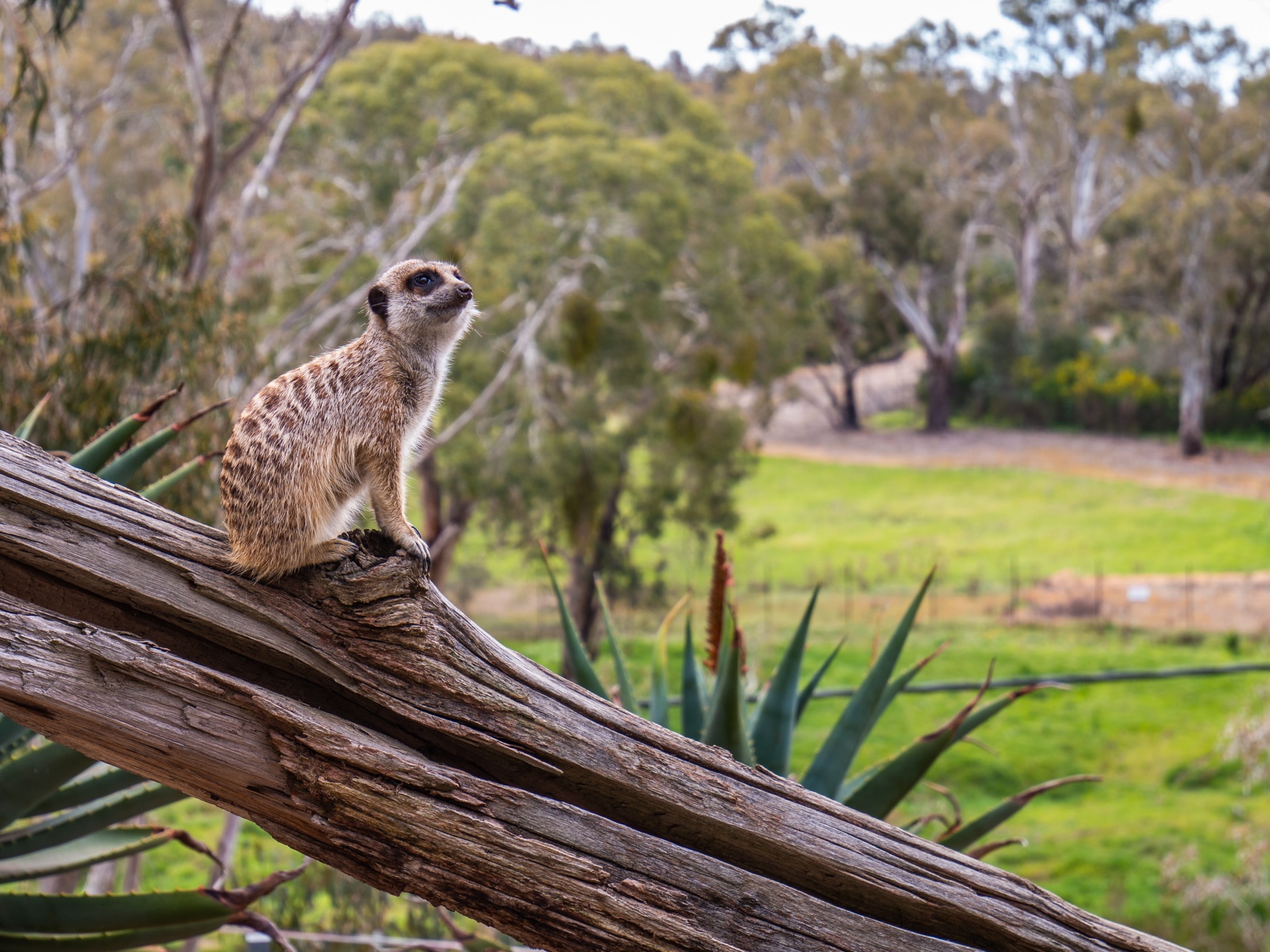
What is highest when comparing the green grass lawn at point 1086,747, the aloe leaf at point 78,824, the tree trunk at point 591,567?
the aloe leaf at point 78,824

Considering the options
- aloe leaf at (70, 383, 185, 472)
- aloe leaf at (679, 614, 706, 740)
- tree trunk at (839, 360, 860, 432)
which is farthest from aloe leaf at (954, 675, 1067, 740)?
tree trunk at (839, 360, 860, 432)

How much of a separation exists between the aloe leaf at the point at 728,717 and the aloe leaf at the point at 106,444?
120 centimetres

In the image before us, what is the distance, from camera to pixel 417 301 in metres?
2.10

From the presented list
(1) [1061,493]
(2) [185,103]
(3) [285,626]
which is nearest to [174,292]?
(3) [285,626]

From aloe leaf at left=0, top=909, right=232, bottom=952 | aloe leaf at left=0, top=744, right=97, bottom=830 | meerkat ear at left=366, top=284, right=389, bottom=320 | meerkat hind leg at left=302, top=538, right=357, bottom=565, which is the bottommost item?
aloe leaf at left=0, top=909, right=232, bottom=952

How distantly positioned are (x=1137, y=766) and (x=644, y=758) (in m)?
13.3

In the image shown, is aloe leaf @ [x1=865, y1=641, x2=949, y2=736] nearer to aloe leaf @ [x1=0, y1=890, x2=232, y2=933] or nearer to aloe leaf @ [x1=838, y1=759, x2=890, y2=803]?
aloe leaf @ [x1=838, y1=759, x2=890, y2=803]

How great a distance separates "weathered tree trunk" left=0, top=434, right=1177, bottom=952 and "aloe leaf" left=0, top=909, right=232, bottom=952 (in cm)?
72

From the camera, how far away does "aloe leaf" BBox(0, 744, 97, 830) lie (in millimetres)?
2000

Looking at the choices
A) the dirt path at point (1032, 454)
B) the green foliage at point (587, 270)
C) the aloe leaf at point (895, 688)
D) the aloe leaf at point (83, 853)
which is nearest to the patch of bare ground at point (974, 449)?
the dirt path at point (1032, 454)

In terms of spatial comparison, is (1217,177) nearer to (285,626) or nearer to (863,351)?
(863,351)

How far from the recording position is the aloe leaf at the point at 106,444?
7.23 ft

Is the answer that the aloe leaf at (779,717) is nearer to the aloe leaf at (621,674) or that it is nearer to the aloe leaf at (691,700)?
the aloe leaf at (691,700)

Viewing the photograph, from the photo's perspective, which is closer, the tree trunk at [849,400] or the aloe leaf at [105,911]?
the aloe leaf at [105,911]
